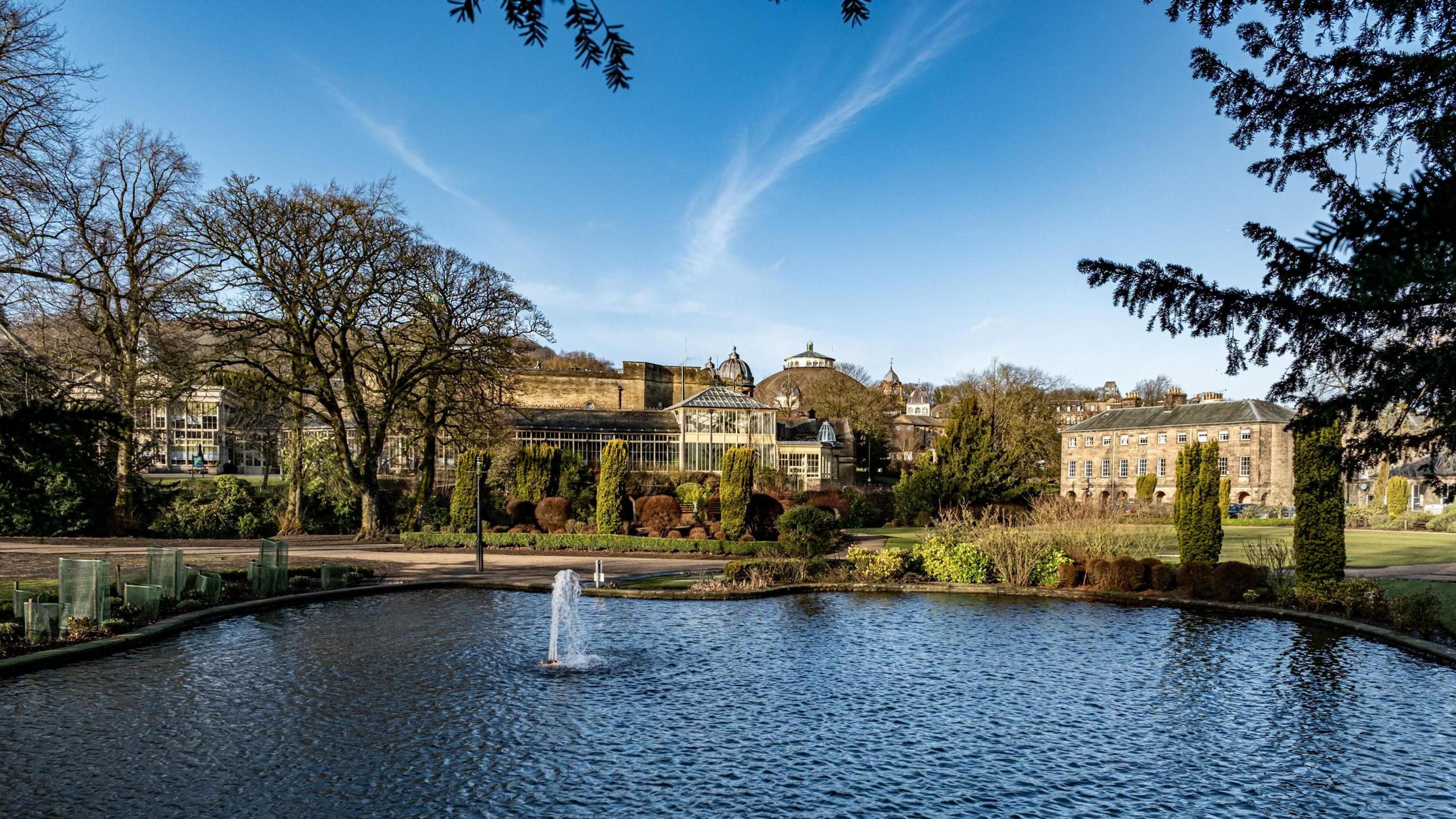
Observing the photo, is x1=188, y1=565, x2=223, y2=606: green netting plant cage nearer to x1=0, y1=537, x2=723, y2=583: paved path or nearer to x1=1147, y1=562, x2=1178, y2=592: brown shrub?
x1=0, y1=537, x2=723, y2=583: paved path

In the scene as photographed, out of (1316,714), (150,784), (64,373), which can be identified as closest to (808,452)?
(64,373)

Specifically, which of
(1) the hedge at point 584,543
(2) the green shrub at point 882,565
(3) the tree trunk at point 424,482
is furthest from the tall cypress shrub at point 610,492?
(2) the green shrub at point 882,565

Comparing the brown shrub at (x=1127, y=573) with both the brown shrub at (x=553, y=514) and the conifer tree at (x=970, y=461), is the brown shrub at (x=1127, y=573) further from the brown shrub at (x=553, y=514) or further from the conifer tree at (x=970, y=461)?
the conifer tree at (x=970, y=461)

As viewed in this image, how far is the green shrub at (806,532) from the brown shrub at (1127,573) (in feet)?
23.7

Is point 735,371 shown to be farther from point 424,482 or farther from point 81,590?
point 81,590

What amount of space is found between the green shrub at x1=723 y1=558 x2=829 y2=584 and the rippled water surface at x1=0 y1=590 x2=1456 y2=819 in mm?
4957

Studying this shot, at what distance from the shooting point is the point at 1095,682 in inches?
429

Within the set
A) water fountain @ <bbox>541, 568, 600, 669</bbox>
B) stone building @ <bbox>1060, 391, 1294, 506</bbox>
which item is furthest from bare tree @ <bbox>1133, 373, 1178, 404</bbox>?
water fountain @ <bbox>541, 568, 600, 669</bbox>

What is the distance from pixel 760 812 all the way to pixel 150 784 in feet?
17.2

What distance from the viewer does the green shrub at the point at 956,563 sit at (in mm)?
19375

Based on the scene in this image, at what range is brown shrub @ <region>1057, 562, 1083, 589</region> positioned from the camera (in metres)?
18.9

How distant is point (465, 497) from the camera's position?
31266 millimetres

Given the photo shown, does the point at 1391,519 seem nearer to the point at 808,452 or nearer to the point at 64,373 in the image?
the point at 808,452

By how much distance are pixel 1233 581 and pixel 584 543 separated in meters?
18.3
